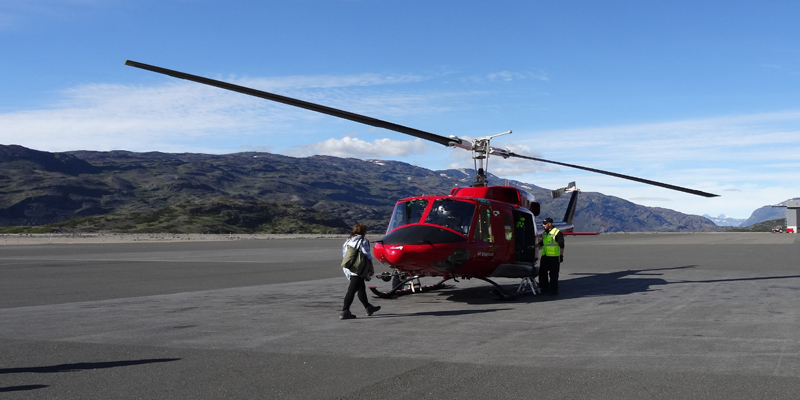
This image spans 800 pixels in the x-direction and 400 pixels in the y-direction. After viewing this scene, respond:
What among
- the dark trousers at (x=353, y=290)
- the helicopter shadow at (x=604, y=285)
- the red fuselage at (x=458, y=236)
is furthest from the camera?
the helicopter shadow at (x=604, y=285)

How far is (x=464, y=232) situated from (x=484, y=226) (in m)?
0.75

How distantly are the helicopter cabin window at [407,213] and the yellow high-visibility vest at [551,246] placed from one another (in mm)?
4069

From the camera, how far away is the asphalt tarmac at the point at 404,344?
22.9 ft

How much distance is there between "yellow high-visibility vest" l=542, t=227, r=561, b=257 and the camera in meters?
17.1

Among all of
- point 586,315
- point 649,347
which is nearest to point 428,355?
point 649,347

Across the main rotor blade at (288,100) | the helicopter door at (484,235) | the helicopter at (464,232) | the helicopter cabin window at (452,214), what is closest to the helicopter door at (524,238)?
the helicopter at (464,232)

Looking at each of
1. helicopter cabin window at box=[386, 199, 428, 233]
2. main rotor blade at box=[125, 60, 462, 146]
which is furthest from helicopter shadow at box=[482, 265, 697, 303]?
main rotor blade at box=[125, 60, 462, 146]

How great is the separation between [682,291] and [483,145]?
6837mm

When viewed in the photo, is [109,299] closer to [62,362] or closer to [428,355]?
[62,362]

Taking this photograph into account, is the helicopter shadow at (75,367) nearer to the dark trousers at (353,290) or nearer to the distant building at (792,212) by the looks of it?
the dark trousers at (353,290)

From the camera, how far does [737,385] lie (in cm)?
700

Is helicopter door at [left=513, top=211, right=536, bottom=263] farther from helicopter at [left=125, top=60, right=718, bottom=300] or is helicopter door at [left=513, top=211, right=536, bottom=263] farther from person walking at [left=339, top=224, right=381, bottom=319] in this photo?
person walking at [left=339, top=224, right=381, bottom=319]

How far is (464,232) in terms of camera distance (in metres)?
15.0

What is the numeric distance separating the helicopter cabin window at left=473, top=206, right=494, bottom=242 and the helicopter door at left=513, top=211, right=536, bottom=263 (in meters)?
1.58
